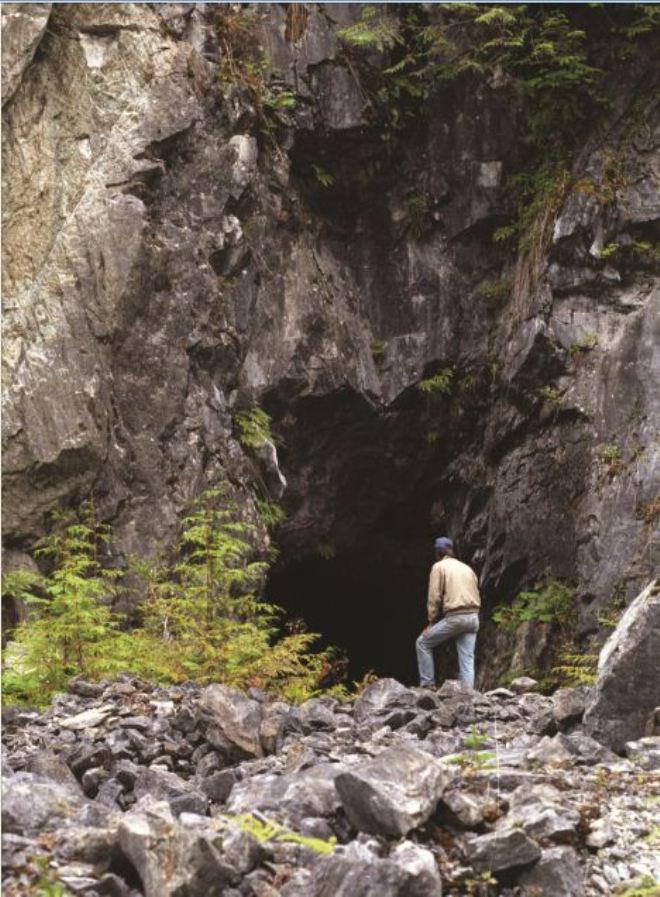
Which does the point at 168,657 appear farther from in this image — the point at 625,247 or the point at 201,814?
the point at 625,247

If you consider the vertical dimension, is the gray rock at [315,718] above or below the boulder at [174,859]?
below

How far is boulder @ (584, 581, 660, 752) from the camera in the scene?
5.40 meters

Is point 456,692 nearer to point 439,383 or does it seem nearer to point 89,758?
point 89,758

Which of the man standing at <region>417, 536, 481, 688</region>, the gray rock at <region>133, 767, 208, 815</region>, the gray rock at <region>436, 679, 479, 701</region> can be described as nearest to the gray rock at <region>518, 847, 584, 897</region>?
the gray rock at <region>133, 767, 208, 815</region>

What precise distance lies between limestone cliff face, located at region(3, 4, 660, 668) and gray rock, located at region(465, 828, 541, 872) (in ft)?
30.2

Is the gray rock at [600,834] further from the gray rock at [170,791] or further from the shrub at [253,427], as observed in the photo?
the shrub at [253,427]

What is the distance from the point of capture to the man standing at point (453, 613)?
10133mm

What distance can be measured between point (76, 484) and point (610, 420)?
7.64 meters

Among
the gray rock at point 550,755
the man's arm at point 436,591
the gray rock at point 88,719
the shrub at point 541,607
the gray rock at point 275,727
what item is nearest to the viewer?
the gray rock at point 550,755

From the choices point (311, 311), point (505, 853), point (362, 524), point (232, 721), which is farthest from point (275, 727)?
point (362, 524)

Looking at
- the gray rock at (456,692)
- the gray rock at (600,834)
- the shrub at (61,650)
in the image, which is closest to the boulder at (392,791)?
the gray rock at (600,834)

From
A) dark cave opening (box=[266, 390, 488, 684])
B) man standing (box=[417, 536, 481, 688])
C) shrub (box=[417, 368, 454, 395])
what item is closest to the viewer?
man standing (box=[417, 536, 481, 688])

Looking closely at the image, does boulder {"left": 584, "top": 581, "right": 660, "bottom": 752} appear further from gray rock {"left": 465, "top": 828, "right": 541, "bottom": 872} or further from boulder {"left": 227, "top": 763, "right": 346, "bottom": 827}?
gray rock {"left": 465, "top": 828, "right": 541, "bottom": 872}

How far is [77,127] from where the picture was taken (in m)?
13.0
